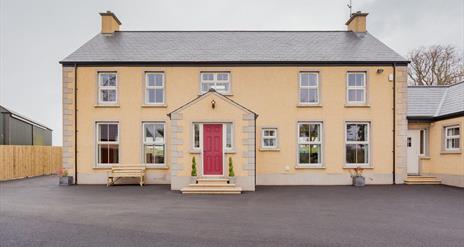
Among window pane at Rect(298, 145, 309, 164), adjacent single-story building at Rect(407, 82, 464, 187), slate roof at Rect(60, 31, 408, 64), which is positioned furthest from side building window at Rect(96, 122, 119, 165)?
adjacent single-story building at Rect(407, 82, 464, 187)

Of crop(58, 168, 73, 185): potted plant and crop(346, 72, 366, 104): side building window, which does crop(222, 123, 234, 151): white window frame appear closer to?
crop(346, 72, 366, 104): side building window

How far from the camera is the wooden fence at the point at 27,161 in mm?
18828

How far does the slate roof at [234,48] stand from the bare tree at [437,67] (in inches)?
663

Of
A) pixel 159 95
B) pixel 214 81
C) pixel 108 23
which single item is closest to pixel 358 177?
pixel 214 81

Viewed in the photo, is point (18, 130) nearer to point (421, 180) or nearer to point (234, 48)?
point (234, 48)

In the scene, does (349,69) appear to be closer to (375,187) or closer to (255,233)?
(375,187)

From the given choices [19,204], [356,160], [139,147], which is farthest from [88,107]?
[356,160]

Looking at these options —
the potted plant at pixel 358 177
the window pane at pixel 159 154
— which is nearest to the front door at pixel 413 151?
the potted plant at pixel 358 177

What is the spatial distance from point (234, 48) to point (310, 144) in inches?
255

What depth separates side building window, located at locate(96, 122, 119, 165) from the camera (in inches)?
617

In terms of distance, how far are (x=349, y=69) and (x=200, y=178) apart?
914 cm

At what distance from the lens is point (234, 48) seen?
1686cm

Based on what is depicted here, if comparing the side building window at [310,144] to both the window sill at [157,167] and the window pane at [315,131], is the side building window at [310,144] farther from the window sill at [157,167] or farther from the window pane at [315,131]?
the window sill at [157,167]

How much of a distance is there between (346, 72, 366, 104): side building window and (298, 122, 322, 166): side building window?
2199mm
